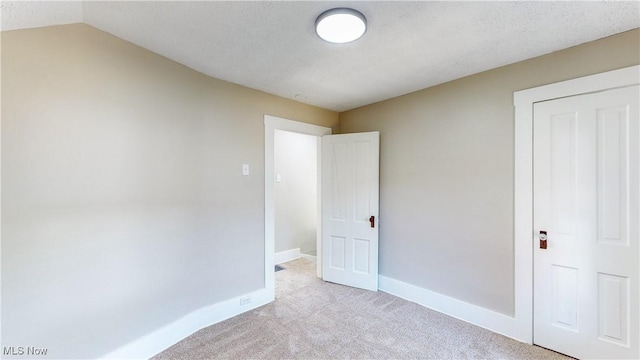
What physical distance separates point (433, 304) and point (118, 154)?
3.17m

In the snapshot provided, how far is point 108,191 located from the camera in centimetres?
184

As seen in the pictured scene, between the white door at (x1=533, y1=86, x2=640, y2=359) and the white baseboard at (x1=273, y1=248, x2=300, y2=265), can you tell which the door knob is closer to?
the white door at (x1=533, y1=86, x2=640, y2=359)

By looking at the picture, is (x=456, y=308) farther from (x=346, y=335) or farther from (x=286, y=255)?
(x=286, y=255)

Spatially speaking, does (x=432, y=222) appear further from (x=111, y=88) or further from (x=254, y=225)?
(x=111, y=88)

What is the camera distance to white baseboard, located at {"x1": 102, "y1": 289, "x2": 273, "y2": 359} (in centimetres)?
195

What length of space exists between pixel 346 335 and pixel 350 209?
59.3 inches

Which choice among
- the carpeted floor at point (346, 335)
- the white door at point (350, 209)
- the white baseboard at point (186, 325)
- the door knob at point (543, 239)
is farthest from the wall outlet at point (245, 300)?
the door knob at point (543, 239)

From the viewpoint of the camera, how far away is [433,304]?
2.88 meters

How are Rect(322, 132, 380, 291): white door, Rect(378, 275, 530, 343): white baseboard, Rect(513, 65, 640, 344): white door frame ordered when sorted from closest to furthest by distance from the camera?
Rect(513, 65, 640, 344): white door frame → Rect(378, 275, 530, 343): white baseboard → Rect(322, 132, 380, 291): white door

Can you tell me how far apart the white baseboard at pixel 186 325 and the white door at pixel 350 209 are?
1.03 metres

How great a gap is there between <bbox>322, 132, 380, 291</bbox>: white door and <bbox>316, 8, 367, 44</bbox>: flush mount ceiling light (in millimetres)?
1688

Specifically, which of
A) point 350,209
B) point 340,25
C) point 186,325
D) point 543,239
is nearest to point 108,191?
point 186,325

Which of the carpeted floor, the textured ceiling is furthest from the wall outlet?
the textured ceiling

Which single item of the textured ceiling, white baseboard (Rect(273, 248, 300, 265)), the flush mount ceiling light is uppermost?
the textured ceiling
